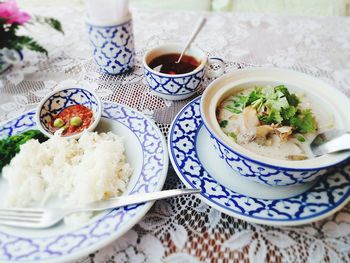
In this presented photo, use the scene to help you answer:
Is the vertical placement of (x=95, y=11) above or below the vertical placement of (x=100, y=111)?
above

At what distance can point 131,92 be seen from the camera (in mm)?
1434

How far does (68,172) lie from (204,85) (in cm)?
79

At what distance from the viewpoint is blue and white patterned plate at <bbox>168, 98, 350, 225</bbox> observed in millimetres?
836

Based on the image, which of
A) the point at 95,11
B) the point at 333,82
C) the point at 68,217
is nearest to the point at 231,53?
the point at 333,82

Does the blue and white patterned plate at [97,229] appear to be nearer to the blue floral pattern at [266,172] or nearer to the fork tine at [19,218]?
the fork tine at [19,218]

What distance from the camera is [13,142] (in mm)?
1072

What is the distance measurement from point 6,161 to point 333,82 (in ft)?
4.82

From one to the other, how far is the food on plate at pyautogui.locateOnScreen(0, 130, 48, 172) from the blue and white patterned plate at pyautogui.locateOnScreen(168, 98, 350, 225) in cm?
51

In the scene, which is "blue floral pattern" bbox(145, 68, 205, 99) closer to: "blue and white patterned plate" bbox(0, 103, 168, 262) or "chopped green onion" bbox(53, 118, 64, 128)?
"blue and white patterned plate" bbox(0, 103, 168, 262)

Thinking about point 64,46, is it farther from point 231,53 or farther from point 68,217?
point 68,217

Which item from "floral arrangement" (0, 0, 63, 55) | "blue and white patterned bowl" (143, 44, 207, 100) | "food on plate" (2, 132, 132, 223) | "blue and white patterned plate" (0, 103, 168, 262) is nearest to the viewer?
"blue and white patterned plate" (0, 103, 168, 262)

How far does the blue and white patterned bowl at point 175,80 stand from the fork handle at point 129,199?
1.79ft

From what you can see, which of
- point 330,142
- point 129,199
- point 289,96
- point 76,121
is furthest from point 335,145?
point 76,121

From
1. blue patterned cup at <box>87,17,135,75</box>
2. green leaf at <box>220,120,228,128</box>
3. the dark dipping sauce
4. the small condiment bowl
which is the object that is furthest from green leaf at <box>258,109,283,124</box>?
blue patterned cup at <box>87,17,135,75</box>
